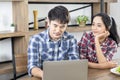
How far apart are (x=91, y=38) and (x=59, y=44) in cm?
49

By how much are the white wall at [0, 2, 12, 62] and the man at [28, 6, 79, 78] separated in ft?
4.12

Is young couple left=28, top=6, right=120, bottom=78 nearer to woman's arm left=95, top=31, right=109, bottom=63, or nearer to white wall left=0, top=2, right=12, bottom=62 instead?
woman's arm left=95, top=31, right=109, bottom=63

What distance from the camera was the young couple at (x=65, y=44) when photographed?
1685 mm

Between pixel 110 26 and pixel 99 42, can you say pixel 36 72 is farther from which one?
pixel 110 26

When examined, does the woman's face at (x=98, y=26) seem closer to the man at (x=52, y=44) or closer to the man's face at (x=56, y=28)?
the man at (x=52, y=44)

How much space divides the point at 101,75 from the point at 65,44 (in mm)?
397

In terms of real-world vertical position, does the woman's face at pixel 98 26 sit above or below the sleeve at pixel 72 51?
above

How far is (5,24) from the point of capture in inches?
116

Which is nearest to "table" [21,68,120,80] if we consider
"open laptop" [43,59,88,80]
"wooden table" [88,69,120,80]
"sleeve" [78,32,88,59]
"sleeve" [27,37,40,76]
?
"wooden table" [88,69,120,80]

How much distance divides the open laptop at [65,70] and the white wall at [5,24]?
6.01ft

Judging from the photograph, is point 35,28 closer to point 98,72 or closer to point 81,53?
point 81,53

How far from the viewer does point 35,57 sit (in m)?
1.69

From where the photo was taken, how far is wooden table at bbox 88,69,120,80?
62.0 inches

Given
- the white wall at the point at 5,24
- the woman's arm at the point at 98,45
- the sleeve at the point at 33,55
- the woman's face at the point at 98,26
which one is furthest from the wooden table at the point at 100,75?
the white wall at the point at 5,24
